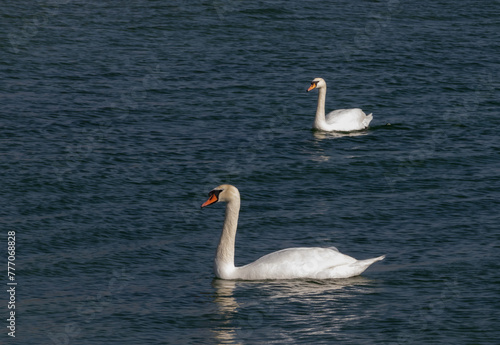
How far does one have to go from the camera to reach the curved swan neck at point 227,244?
18875 mm

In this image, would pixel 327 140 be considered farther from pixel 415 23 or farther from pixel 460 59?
pixel 415 23

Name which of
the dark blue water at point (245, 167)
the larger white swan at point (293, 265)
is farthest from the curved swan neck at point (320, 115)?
the larger white swan at point (293, 265)

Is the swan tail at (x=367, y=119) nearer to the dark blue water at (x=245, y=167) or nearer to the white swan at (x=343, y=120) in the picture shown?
the white swan at (x=343, y=120)

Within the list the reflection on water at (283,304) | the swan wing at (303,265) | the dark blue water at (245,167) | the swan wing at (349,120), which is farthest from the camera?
the swan wing at (349,120)

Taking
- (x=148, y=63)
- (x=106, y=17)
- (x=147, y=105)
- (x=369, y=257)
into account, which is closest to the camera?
(x=369, y=257)

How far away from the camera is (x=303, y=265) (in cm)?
1873

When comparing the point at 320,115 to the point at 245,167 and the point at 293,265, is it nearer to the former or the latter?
the point at 245,167

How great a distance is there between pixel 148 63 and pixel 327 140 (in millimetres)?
9728

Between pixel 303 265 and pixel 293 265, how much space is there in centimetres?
19

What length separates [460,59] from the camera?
125 feet

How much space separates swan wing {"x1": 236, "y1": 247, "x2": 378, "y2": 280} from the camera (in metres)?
18.6

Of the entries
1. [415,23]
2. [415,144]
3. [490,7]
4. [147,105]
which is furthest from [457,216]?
[490,7]

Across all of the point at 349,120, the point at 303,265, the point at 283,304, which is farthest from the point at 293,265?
the point at 349,120

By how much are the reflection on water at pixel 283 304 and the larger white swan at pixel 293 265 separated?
0.14 metres
